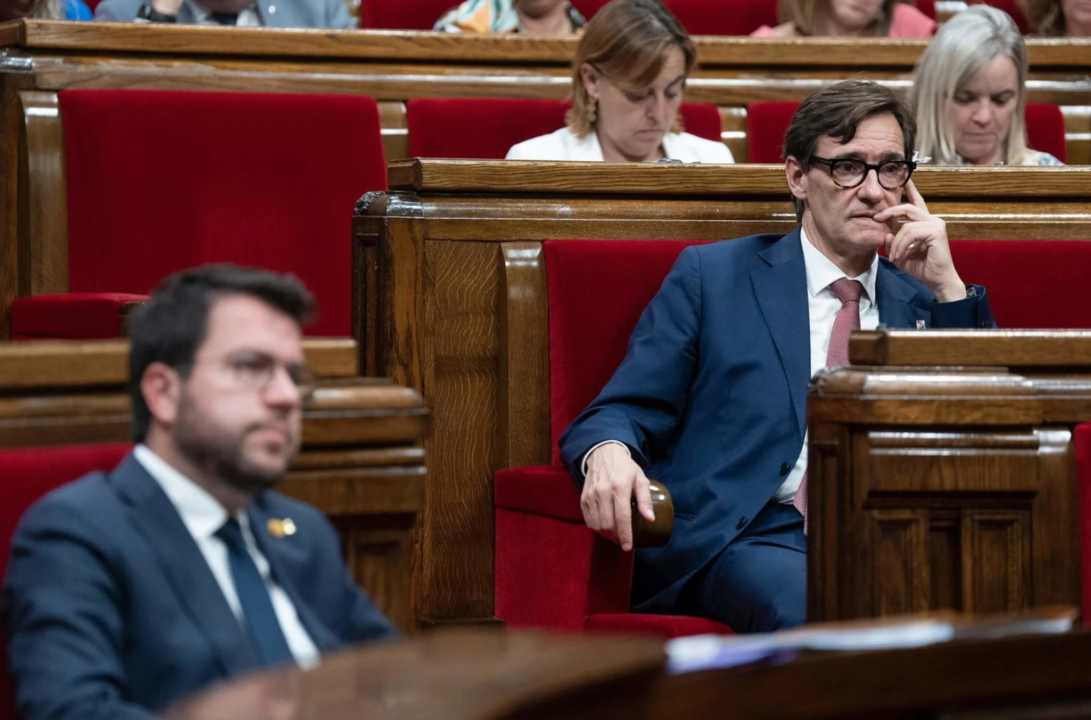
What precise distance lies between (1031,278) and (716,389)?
297 millimetres

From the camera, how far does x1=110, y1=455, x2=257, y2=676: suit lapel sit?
2.18 ft

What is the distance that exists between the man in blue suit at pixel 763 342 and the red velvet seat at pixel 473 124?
1.59 feet

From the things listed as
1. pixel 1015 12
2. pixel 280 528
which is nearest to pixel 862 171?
pixel 280 528

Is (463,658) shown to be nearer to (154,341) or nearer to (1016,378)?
(154,341)

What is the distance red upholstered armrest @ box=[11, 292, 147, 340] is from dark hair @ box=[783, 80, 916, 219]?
1.71 feet

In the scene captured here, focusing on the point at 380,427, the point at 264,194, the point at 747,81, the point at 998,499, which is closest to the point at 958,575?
the point at 998,499

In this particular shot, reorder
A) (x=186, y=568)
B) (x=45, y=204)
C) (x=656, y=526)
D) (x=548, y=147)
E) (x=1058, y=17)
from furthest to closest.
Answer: (x=1058, y=17) → (x=548, y=147) → (x=45, y=204) → (x=656, y=526) → (x=186, y=568)

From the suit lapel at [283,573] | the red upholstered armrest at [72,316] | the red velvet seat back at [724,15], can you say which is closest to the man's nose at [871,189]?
the red upholstered armrest at [72,316]

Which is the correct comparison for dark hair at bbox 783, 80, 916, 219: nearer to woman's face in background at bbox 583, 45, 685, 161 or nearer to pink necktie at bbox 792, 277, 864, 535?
pink necktie at bbox 792, 277, 864, 535

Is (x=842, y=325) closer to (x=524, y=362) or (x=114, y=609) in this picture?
(x=524, y=362)

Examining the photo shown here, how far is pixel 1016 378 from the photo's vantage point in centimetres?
94

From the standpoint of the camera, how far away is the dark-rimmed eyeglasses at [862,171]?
1243 millimetres

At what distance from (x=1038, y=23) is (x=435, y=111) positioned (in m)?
0.91

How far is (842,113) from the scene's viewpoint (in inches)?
49.0
